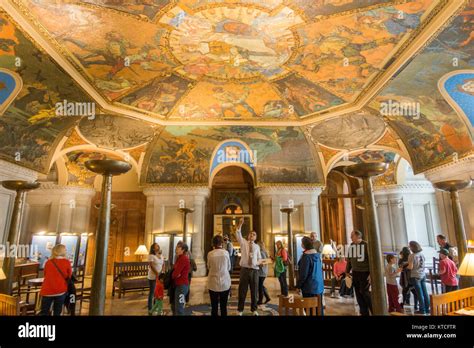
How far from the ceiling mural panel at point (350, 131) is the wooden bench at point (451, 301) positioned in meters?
8.93

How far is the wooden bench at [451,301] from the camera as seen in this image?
3.81 m

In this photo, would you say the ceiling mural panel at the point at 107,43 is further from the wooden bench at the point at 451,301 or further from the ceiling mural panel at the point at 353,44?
the wooden bench at the point at 451,301

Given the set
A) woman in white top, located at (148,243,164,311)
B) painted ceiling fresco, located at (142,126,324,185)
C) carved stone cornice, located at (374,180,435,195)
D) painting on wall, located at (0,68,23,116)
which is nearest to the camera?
woman in white top, located at (148,243,164,311)

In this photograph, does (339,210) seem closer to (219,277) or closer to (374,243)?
(219,277)

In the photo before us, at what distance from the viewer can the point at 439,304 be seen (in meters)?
3.86

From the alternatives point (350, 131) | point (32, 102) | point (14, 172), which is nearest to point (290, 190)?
point (350, 131)

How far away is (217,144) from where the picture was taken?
1502 cm

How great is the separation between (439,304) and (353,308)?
13.5 feet

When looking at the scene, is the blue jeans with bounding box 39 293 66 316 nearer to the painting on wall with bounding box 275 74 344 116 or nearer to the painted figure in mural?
the painted figure in mural

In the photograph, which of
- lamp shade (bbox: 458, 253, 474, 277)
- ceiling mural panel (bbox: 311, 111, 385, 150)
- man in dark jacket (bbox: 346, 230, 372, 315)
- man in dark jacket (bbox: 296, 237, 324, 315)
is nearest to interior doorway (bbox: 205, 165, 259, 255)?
ceiling mural panel (bbox: 311, 111, 385, 150)

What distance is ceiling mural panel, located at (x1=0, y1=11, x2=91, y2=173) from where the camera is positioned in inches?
296

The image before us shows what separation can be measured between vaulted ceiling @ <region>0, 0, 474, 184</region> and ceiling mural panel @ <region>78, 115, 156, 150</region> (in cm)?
7

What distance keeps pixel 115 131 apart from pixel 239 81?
6240 millimetres

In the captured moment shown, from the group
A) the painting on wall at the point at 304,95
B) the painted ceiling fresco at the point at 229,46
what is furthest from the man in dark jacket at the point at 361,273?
the painting on wall at the point at 304,95
